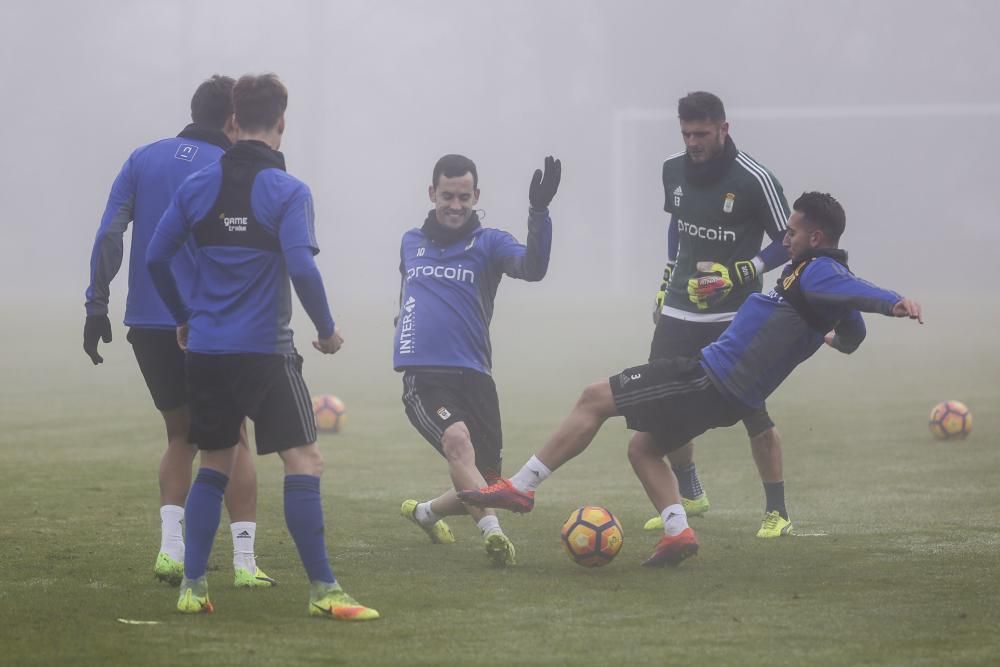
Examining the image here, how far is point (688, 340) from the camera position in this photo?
723cm

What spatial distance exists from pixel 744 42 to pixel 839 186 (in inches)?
132

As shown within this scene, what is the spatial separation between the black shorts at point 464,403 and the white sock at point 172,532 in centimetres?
Answer: 130

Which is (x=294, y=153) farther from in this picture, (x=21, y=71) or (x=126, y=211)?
(x=126, y=211)

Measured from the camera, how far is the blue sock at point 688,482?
787 centimetres

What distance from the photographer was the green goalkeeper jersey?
7.05m

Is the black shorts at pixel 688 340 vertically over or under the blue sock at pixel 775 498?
over

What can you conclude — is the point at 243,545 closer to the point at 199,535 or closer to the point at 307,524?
the point at 199,535

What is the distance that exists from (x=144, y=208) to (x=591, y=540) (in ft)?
7.66

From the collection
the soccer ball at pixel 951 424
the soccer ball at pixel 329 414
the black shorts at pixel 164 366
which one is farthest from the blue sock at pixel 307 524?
the soccer ball at pixel 329 414

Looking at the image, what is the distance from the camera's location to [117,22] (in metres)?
26.3

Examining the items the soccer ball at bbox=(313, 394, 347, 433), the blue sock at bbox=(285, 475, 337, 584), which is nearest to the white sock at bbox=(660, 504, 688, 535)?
the blue sock at bbox=(285, 475, 337, 584)

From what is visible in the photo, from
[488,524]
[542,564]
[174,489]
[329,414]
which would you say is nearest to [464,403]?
[488,524]

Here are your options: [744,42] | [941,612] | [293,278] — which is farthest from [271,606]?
[744,42]

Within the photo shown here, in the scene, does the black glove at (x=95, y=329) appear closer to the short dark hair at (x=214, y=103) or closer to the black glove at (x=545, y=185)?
the short dark hair at (x=214, y=103)
